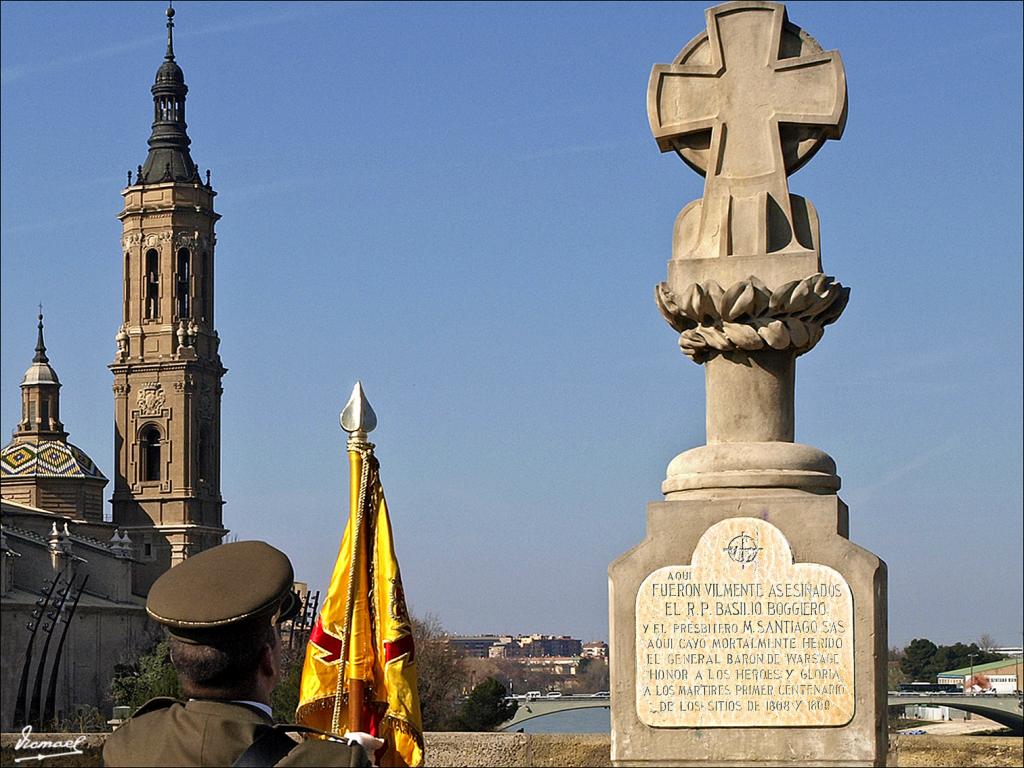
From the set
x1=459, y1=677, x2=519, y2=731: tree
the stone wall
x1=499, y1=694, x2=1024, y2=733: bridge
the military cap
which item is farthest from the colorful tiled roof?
the military cap

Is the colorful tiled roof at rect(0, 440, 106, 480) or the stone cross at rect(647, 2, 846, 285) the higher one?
the colorful tiled roof at rect(0, 440, 106, 480)

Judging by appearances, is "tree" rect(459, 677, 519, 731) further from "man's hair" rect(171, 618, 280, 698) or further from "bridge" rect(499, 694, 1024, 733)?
"man's hair" rect(171, 618, 280, 698)

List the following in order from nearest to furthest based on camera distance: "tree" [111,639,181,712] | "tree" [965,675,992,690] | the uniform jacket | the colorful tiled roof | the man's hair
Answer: the uniform jacket → the man's hair → "tree" [111,639,181,712] → "tree" [965,675,992,690] → the colorful tiled roof

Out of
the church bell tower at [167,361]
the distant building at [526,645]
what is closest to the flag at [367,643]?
the church bell tower at [167,361]

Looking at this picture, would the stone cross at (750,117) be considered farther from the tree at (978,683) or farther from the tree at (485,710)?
the tree at (978,683)

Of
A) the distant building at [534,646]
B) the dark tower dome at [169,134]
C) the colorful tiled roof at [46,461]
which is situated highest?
the dark tower dome at [169,134]

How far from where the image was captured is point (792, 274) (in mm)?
9680

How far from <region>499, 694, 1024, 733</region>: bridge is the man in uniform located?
23331 mm

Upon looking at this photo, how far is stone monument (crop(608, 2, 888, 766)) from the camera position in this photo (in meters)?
9.27

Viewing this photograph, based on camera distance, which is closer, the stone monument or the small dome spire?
the stone monument

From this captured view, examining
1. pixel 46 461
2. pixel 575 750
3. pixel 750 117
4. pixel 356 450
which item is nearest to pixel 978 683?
pixel 46 461

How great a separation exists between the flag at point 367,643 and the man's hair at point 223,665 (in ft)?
14.6

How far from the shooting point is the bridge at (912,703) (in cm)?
3828

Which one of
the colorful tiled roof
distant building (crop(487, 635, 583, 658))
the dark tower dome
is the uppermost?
the dark tower dome
